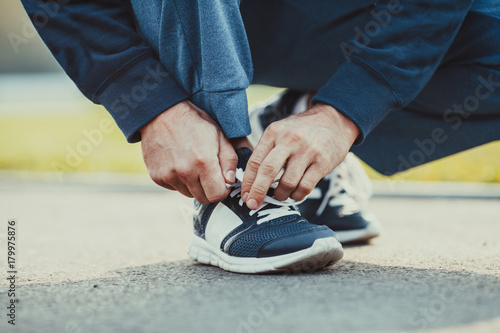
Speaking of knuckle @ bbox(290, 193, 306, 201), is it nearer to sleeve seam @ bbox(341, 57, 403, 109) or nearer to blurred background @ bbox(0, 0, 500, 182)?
sleeve seam @ bbox(341, 57, 403, 109)

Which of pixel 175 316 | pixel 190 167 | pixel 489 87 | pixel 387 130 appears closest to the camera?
pixel 175 316

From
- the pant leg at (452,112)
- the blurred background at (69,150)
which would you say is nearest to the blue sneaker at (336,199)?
the pant leg at (452,112)

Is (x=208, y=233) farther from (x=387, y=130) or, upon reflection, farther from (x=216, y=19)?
(x=387, y=130)

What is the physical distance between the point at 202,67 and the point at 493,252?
3.68ft

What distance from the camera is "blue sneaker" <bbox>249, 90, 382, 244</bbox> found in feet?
6.44

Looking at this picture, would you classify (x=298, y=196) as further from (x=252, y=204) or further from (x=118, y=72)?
(x=118, y=72)

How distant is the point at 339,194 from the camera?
2014mm

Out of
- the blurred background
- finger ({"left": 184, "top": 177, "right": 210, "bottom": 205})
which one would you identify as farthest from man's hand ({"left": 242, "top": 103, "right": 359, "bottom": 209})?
the blurred background

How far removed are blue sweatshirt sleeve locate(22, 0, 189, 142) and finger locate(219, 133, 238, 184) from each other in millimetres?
171

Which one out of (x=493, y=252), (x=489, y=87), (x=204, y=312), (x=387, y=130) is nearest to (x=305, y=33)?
(x=387, y=130)

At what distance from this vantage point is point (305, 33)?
187cm

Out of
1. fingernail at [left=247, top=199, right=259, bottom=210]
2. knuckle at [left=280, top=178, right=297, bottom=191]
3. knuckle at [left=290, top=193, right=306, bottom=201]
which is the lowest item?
fingernail at [left=247, top=199, right=259, bottom=210]

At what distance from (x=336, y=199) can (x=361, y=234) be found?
0.16 metres

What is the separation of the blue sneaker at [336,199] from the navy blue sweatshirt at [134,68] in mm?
545
